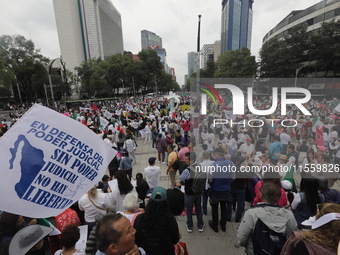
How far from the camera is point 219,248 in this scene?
362 cm

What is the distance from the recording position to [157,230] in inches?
78.8

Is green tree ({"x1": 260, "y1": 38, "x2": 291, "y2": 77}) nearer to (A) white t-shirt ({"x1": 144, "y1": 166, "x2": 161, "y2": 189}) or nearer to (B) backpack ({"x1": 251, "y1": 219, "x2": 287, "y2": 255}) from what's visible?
(A) white t-shirt ({"x1": 144, "y1": 166, "x2": 161, "y2": 189})

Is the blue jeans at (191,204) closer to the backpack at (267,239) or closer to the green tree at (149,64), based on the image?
the backpack at (267,239)

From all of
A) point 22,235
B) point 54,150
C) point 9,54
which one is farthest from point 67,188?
point 9,54

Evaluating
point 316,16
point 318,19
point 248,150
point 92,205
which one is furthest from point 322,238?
point 316,16

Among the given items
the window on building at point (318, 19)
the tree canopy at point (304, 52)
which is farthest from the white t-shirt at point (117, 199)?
the window on building at point (318, 19)

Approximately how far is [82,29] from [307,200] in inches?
3898

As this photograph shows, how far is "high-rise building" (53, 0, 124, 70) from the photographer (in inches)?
3000

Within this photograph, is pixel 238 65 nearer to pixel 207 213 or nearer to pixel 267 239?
pixel 207 213

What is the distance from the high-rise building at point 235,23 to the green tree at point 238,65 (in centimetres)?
6085

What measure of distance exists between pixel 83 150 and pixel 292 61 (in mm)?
42975

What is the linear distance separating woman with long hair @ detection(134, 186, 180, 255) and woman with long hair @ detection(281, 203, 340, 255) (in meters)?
1.09

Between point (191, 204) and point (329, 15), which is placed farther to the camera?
point (329, 15)

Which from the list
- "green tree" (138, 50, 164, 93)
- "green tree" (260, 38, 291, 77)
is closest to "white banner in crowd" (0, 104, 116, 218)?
"green tree" (260, 38, 291, 77)
